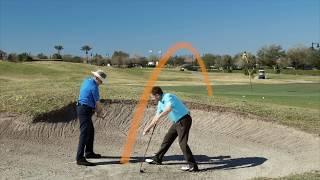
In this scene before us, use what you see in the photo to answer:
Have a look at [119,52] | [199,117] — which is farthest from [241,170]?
[119,52]

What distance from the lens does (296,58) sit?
127m

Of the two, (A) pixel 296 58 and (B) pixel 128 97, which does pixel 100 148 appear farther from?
(A) pixel 296 58

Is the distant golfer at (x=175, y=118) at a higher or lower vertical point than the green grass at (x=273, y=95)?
higher

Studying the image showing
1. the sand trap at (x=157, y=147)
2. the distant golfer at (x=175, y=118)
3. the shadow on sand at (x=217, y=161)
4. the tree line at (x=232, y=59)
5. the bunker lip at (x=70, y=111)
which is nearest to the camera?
the distant golfer at (x=175, y=118)

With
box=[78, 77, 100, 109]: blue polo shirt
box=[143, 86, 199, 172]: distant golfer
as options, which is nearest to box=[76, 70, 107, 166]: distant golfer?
box=[78, 77, 100, 109]: blue polo shirt

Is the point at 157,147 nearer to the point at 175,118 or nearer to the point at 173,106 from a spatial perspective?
the point at 175,118

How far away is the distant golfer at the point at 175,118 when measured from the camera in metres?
10.8

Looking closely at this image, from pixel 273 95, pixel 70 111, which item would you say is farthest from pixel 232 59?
pixel 70 111

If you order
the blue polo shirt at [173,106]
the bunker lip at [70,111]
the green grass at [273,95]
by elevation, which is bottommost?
the green grass at [273,95]

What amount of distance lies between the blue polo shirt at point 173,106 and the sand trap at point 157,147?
1188 mm

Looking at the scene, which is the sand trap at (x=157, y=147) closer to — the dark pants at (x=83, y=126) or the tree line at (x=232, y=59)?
the dark pants at (x=83, y=126)

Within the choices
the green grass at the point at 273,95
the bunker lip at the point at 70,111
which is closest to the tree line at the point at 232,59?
the green grass at the point at 273,95

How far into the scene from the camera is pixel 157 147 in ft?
46.0

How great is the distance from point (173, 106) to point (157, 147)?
337 centimetres
